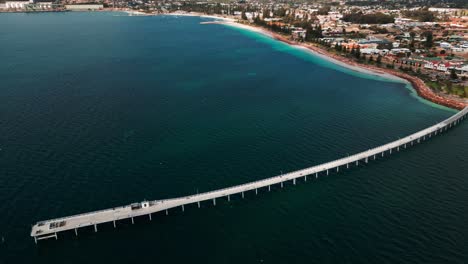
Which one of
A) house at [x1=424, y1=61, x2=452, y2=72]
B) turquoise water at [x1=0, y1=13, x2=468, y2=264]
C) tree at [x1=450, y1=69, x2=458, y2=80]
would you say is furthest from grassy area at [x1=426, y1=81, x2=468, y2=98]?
house at [x1=424, y1=61, x2=452, y2=72]

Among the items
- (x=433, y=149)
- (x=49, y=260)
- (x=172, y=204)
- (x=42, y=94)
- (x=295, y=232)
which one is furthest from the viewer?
(x=42, y=94)

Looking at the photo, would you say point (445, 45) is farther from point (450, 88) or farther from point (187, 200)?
point (187, 200)

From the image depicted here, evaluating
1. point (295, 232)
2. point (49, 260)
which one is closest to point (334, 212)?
point (295, 232)

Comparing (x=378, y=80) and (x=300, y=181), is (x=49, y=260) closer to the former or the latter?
(x=300, y=181)

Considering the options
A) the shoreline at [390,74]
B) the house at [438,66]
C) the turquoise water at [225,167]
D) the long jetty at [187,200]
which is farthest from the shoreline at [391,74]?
the long jetty at [187,200]

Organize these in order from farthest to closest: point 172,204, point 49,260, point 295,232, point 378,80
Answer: point 378,80 → point 172,204 → point 295,232 → point 49,260

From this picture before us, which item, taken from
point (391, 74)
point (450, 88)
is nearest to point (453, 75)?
point (450, 88)
